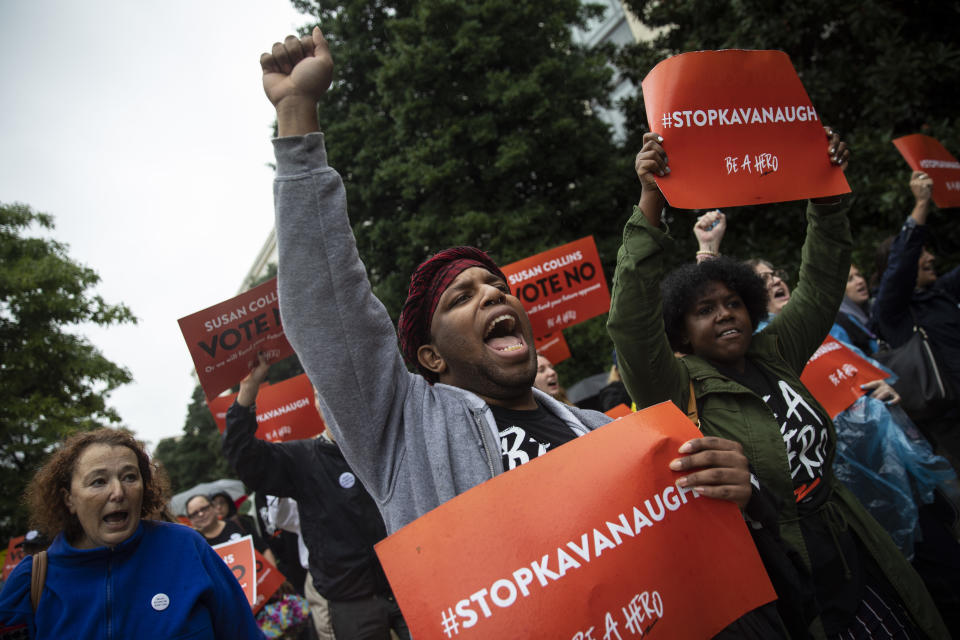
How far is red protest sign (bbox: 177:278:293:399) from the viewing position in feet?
11.8

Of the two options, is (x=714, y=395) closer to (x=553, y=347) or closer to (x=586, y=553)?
(x=586, y=553)

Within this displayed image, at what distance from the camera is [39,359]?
13.1 metres

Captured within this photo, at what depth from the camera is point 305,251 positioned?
1.30 m

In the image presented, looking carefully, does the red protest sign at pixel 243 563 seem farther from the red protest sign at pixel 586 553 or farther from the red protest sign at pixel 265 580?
the red protest sign at pixel 586 553

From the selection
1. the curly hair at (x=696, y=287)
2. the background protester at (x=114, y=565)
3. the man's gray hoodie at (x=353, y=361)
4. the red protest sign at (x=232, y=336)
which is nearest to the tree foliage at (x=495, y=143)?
the red protest sign at (x=232, y=336)

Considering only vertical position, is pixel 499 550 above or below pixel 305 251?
below

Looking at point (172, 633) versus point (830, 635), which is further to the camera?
point (172, 633)

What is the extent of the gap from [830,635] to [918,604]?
1.15 feet

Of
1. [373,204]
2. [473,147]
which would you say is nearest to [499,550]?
[473,147]

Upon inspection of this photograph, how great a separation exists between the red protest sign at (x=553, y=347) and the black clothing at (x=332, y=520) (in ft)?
6.88

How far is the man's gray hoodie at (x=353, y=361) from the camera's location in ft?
4.31

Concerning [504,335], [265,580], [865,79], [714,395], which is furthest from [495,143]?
[504,335]

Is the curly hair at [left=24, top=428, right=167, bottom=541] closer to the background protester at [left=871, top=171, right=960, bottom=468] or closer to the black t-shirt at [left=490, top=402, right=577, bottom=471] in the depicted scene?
the black t-shirt at [left=490, top=402, right=577, bottom=471]

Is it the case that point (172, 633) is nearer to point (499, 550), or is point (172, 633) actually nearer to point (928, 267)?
point (499, 550)
